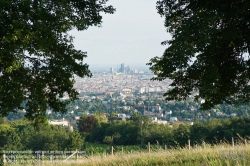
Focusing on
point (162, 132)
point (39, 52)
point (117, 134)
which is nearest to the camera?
point (39, 52)

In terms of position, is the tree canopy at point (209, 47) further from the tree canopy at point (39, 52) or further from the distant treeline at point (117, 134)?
the distant treeline at point (117, 134)

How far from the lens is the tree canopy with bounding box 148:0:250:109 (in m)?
8.20

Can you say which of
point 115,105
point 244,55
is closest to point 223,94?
point 244,55

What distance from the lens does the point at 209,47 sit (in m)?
8.51

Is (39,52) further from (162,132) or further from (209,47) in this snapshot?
(162,132)

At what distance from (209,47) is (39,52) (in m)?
3.37

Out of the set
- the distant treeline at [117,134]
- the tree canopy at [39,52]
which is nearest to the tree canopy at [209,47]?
the tree canopy at [39,52]

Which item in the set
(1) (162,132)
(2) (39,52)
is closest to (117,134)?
(1) (162,132)

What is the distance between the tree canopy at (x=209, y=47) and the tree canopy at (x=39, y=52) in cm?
179

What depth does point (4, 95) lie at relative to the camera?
8344mm

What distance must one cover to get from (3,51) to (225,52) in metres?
4.69

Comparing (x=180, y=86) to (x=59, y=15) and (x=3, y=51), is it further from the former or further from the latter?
(x=3, y=51)

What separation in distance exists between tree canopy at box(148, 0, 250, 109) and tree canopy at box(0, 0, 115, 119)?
5.88ft

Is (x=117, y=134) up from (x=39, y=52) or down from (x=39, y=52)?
down
